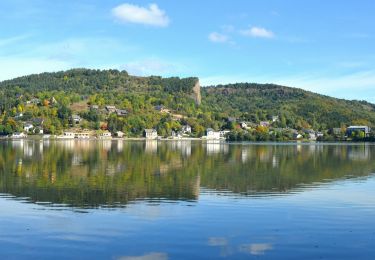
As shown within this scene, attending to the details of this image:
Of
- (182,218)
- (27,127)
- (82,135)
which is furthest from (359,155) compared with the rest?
(27,127)

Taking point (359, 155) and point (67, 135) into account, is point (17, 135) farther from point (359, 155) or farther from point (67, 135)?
point (359, 155)

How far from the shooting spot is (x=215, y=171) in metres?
45.3

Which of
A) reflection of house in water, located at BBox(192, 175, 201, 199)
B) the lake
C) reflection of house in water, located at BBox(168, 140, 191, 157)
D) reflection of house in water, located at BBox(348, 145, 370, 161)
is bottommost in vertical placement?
the lake

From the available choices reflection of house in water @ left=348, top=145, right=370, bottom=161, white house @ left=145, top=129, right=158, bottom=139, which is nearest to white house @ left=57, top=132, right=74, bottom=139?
white house @ left=145, top=129, right=158, bottom=139

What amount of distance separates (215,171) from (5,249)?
3014 cm

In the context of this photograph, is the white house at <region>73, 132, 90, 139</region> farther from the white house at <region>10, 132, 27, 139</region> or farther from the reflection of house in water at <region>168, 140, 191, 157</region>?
the reflection of house in water at <region>168, 140, 191, 157</region>

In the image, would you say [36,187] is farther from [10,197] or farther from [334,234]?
[334,234]

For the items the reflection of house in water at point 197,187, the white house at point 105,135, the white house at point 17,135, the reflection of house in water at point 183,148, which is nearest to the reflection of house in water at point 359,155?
the reflection of house in water at point 183,148

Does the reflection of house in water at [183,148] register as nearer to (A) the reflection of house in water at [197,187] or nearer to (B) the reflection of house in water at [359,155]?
(B) the reflection of house in water at [359,155]

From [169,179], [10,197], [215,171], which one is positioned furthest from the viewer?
[215,171]

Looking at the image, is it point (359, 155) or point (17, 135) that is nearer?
point (359, 155)

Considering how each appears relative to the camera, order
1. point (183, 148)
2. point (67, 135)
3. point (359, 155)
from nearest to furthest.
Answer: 1. point (359, 155)
2. point (183, 148)
3. point (67, 135)

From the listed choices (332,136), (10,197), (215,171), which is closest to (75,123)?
(332,136)

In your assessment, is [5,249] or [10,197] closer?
[5,249]
